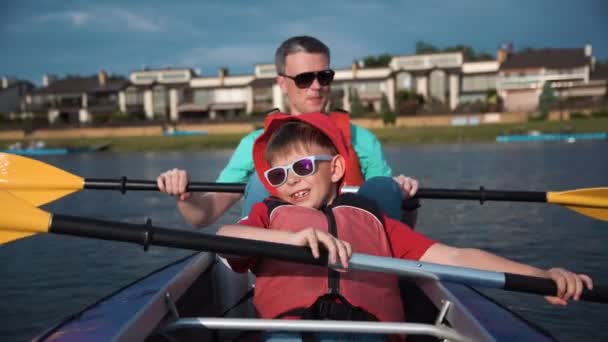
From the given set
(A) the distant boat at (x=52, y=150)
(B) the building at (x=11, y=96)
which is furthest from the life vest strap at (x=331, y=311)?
(B) the building at (x=11, y=96)

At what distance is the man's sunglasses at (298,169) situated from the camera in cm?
228

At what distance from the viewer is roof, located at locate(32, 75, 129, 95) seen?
6494 centimetres

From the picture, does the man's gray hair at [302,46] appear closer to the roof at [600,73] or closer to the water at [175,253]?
the water at [175,253]

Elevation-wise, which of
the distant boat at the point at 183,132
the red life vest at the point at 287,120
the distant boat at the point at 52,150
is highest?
the red life vest at the point at 287,120

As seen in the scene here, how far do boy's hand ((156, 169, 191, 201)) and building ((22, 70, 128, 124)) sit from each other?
6245 centimetres

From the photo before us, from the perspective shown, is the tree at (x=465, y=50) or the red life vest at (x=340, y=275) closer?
the red life vest at (x=340, y=275)

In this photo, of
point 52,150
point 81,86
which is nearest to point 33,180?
point 52,150

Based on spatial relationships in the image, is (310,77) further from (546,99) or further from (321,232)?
(546,99)

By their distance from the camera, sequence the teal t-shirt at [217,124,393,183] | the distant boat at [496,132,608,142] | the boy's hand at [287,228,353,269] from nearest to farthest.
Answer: the boy's hand at [287,228,353,269], the teal t-shirt at [217,124,393,183], the distant boat at [496,132,608,142]

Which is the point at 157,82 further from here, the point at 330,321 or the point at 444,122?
the point at 330,321

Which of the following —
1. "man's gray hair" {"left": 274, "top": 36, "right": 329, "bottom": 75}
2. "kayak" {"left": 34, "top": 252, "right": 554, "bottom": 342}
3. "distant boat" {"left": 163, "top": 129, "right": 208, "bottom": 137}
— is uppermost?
"man's gray hair" {"left": 274, "top": 36, "right": 329, "bottom": 75}

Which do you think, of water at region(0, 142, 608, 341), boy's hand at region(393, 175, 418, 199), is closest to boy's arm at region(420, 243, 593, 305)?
boy's hand at region(393, 175, 418, 199)

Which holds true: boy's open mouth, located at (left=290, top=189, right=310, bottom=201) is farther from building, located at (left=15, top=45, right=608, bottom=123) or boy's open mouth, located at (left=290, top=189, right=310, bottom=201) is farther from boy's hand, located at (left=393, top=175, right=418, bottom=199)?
building, located at (left=15, top=45, right=608, bottom=123)

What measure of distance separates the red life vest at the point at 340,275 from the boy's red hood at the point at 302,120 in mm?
178
